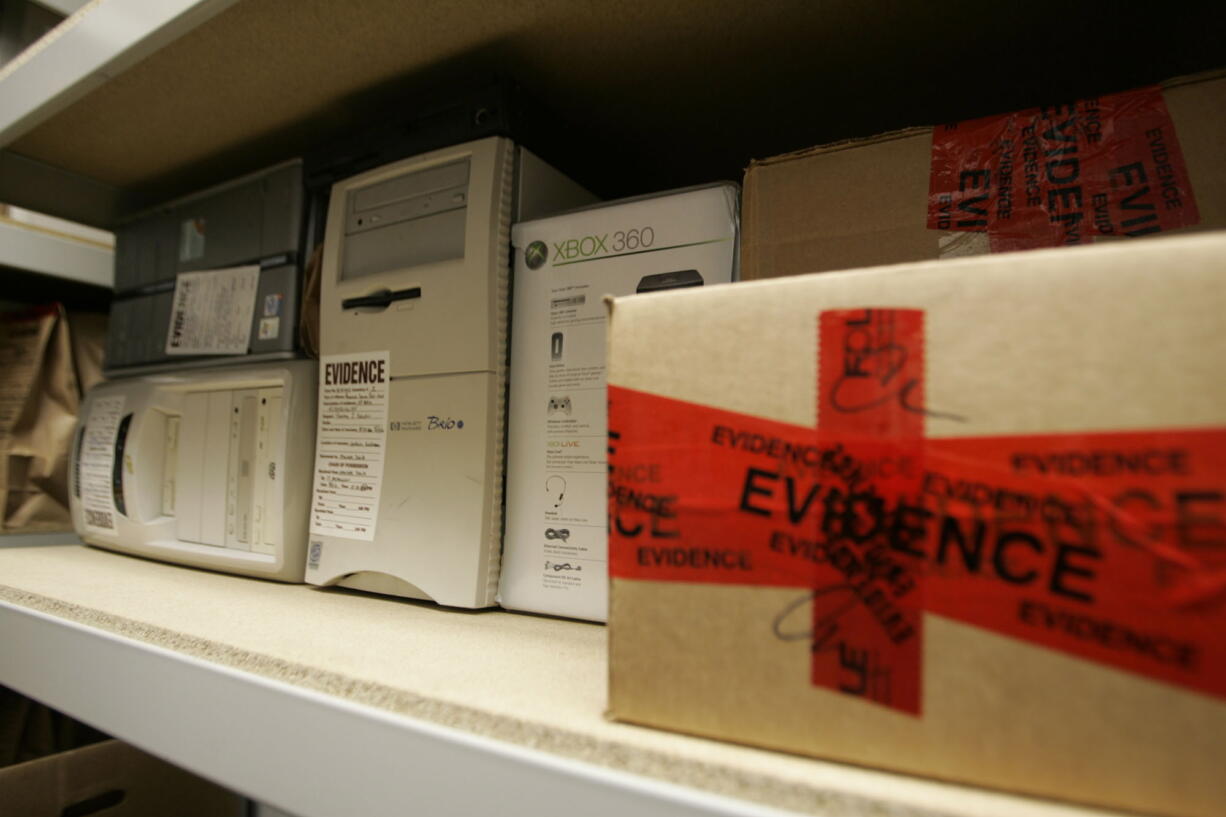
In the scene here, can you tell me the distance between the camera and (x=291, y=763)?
0.38m

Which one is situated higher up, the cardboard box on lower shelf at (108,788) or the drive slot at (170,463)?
the drive slot at (170,463)

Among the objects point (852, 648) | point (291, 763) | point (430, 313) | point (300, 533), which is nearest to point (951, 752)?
point (852, 648)

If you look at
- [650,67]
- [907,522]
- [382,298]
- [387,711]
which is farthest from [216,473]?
[907,522]

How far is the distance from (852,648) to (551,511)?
373 millimetres

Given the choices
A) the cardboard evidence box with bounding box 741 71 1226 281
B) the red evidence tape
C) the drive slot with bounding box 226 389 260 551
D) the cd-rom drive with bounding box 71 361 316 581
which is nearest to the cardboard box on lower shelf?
the cd-rom drive with bounding box 71 361 316 581

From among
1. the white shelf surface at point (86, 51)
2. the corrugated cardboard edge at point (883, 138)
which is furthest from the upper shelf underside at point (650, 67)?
the corrugated cardboard edge at point (883, 138)

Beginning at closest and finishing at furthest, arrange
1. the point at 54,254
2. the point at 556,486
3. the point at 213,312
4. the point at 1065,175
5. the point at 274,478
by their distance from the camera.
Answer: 1. the point at 1065,175
2. the point at 556,486
3. the point at 274,478
4. the point at 213,312
5. the point at 54,254

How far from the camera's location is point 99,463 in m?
0.91

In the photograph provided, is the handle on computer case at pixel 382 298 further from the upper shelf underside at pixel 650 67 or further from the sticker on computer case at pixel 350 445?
the upper shelf underside at pixel 650 67

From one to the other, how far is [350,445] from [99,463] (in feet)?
1.62

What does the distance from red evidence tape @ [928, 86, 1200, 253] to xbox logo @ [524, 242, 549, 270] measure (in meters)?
0.35

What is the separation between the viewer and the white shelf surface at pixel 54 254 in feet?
3.17

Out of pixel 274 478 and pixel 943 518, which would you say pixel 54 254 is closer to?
pixel 274 478

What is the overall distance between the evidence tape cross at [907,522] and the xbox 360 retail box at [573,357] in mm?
274
